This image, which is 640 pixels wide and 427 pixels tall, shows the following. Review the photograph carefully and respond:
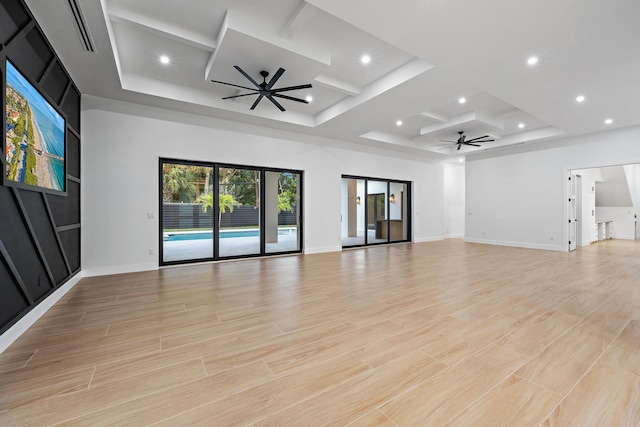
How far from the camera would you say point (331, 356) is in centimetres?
219

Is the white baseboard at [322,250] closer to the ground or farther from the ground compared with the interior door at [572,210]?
closer to the ground

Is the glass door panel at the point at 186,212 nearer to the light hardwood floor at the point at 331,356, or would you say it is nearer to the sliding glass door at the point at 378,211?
the light hardwood floor at the point at 331,356

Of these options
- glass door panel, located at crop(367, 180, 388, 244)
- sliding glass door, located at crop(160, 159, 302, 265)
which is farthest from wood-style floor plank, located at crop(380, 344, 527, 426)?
glass door panel, located at crop(367, 180, 388, 244)

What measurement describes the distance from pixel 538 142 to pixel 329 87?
710 centimetres

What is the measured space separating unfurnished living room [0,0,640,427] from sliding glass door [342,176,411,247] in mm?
1952

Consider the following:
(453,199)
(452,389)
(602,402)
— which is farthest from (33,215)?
(453,199)

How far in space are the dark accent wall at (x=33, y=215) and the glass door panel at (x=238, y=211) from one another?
2547 mm

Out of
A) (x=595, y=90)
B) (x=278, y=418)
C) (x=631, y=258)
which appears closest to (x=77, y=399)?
(x=278, y=418)

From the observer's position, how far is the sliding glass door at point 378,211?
9.47 meters

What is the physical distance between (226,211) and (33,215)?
340 cm

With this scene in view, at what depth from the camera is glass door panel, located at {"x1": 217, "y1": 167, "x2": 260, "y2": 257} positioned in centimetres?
620

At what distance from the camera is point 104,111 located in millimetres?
4988

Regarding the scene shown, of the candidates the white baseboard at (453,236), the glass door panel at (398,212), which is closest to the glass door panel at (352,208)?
the glass door panel at (398,212)

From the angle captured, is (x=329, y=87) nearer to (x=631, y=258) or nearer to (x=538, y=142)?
(x=538, y=142)
